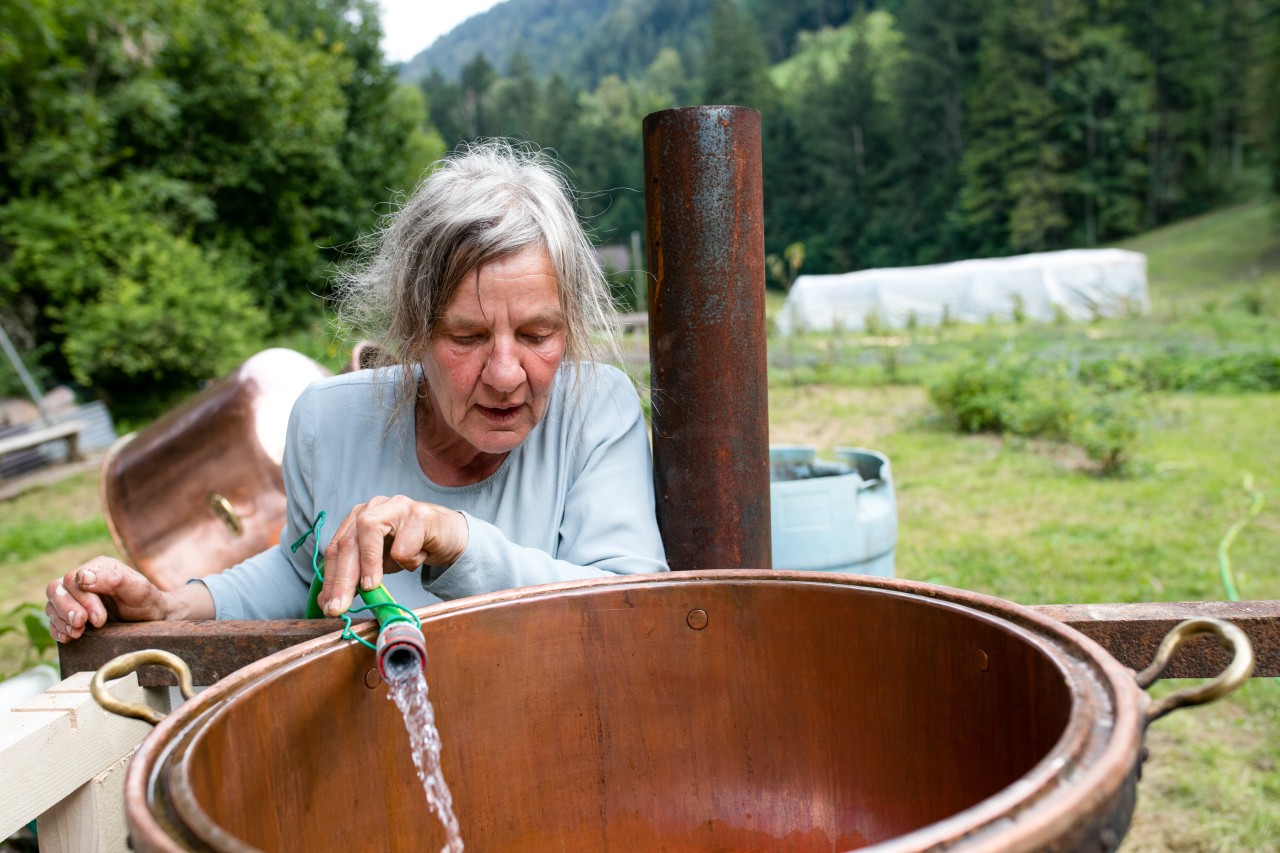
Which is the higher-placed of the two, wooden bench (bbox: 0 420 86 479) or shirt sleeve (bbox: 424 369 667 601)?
shirt sleeve (bbox: 424 369 667 601)

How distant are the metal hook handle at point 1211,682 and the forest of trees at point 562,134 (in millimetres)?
1076

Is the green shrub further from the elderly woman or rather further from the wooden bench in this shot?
the wooden bench

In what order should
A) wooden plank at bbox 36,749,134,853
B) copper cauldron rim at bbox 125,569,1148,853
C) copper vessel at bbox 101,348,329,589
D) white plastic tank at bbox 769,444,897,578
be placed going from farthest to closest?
copper vessel at bbox 101,348,329,589, white plastic tank at bbox 769,444,897,578, wooden plank at bbox 36,749,134,853, copper cauldron rim at bbox 125,569,1148,853

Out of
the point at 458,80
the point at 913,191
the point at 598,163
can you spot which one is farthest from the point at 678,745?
the point at 458,80

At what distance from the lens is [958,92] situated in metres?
42.6

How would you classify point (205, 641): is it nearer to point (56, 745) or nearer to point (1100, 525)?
point (56, 745)

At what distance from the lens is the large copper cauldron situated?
83 cm

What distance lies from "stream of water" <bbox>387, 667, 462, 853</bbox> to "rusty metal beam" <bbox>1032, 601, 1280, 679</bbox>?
63cm

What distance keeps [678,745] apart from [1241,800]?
1.90 metres

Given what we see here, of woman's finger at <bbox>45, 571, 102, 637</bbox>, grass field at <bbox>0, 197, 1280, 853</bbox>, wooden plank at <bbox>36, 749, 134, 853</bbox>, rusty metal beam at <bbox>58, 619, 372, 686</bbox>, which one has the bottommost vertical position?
grass field at <bbox>0, 197, 1280, 853</bbox>

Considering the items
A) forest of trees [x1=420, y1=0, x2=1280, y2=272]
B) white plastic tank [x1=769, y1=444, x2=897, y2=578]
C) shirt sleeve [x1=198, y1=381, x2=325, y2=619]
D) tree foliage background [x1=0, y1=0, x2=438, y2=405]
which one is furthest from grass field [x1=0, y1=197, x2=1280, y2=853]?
forest of trees [x1=420, y1=0, x2=1280, y2=272]

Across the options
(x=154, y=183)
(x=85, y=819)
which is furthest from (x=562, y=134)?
(x=85, y=819)

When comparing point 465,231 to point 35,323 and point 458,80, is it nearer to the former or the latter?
point 35,323

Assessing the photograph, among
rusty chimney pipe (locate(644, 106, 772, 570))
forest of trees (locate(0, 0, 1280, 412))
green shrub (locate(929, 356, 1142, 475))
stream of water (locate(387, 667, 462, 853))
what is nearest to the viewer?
stream of water (locate(387, 667, 462, 853))
